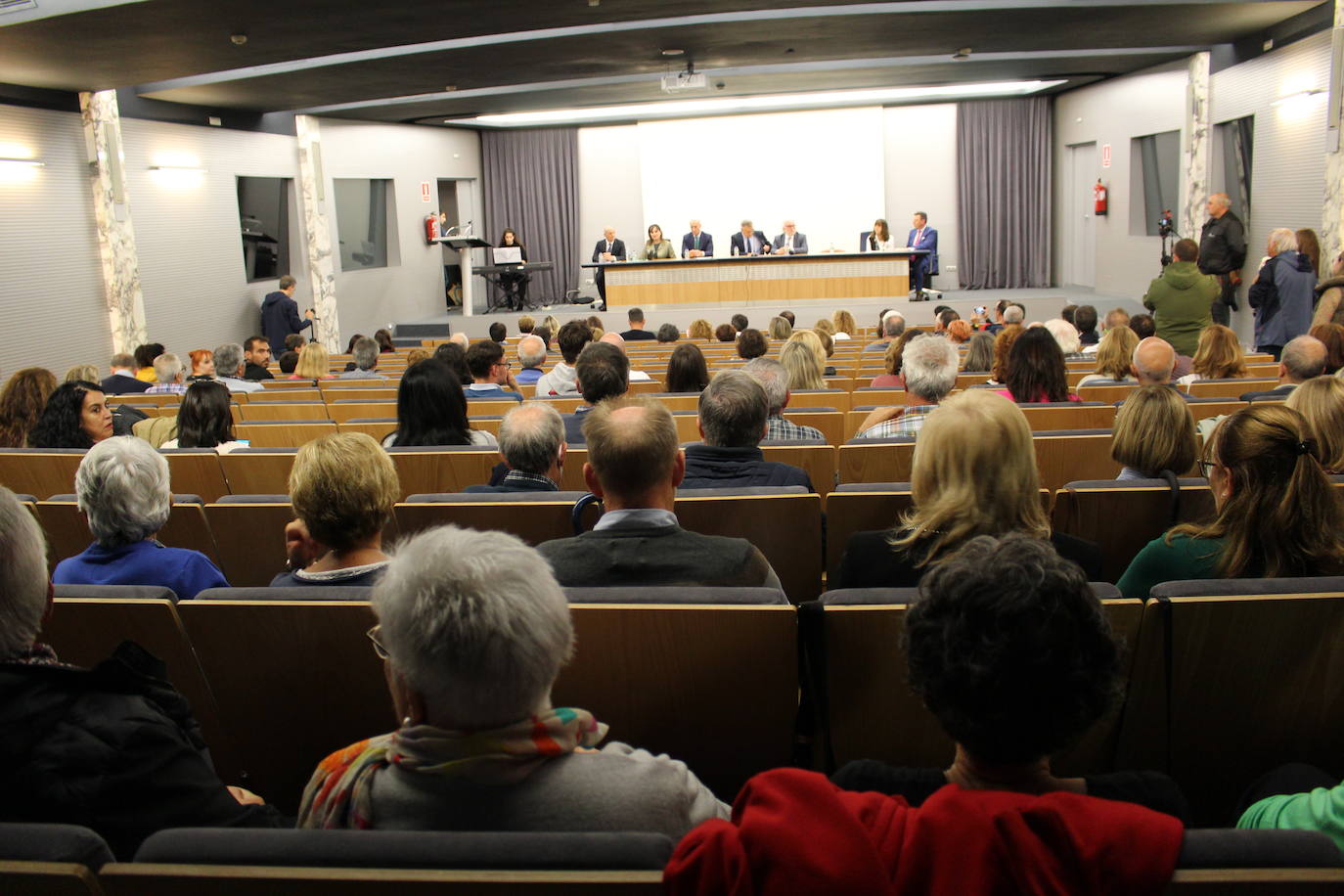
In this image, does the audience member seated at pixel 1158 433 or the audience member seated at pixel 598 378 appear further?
the audience member seated at pixel 598 378

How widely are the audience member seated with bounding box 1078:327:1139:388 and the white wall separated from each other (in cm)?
1092

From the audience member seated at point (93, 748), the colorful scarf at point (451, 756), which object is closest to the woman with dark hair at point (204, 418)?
the audience member seated at point (93, 748)

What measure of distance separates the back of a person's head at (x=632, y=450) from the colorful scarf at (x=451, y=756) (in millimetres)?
919

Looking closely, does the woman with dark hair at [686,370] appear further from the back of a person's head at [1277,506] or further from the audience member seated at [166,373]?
the audience member seated at [166,373]

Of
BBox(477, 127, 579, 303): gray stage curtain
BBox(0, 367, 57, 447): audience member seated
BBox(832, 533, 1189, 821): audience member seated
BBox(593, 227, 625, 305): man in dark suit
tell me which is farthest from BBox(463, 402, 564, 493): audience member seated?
BBox(477, 127, 579, 303): gray stage curtain

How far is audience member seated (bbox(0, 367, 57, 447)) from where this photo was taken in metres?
4.48

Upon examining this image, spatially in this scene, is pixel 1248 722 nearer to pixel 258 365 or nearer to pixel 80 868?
pixel 80 868

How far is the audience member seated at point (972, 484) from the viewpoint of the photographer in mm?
2068

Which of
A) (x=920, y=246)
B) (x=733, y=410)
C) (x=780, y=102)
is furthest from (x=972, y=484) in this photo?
(x=780, y=102)

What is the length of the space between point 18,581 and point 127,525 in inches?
36.0

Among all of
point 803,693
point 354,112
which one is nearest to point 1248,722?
point 803,693

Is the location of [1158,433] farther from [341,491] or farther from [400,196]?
[400,196]

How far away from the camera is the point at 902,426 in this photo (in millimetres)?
3588

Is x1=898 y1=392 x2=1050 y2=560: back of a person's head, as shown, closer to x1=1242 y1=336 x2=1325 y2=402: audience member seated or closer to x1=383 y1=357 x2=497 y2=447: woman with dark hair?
x1=383 y1=357 x2=497 y2=447: woman with dark hair
